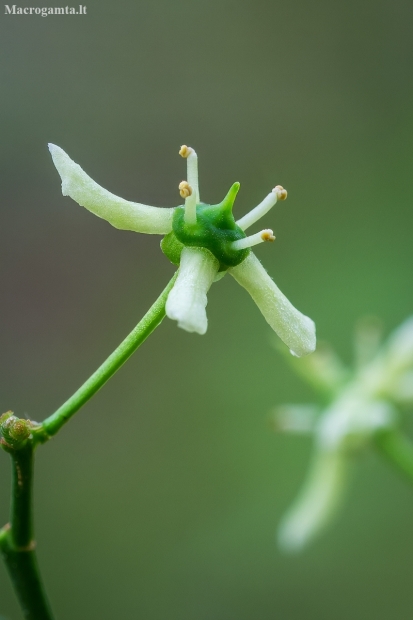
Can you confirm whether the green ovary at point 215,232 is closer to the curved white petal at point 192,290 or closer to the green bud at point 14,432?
the curved white petal at point 192,290

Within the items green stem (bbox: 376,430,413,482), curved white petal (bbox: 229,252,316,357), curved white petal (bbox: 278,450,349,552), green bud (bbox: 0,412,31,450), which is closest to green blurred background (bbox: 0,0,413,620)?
curved white petal (bbox: 278,450,349,552)

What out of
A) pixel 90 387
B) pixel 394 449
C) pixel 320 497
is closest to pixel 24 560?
pixel 90 387

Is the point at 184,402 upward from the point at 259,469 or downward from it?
upward

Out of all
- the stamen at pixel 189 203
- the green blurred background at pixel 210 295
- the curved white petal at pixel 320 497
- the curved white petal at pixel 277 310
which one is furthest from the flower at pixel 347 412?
the green blurred background at pixel 210 295

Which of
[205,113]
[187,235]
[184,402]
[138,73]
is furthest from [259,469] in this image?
[187,235]

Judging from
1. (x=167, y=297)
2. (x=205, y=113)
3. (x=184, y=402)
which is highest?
(x=205, y=113)

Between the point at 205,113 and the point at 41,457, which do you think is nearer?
the point at 41,457

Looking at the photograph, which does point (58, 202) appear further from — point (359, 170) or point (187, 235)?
point (187, 235)
